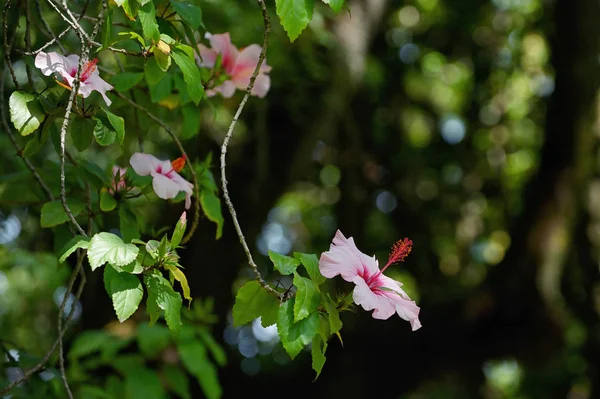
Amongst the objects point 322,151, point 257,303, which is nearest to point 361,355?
point 322,151

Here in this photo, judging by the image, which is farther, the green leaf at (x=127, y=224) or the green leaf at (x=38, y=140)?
the green leaf at (x=127, y=224)

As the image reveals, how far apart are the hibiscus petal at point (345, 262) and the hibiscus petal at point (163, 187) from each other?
336 millimetres

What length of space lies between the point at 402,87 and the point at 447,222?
1.08 metres

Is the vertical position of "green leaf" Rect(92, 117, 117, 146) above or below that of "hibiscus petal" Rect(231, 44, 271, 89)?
above

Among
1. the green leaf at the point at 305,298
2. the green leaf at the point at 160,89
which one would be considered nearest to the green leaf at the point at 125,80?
the green leaf at the point at 160,89

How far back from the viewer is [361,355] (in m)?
4.41

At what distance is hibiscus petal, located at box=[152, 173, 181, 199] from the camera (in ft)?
4.11

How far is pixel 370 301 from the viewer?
1014 mm

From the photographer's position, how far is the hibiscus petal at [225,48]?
1.52 meters

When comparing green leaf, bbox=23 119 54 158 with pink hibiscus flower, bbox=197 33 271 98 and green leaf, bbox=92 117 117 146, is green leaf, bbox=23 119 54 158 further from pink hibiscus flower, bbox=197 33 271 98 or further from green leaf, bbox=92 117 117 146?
pink hibiscus flower, bbox=197 33 271 98

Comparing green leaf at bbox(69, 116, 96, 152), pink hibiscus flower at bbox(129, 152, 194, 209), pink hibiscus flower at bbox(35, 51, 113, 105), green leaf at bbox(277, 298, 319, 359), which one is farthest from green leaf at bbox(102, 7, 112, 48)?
green leaf at bbox(277, 298, 319, 359)

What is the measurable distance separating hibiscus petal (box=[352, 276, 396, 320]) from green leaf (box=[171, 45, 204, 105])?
393mm

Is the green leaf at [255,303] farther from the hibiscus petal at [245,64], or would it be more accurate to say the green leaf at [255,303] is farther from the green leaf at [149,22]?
the hibiscus petal at [245,64]

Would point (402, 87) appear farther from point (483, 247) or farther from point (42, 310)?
point (42, 310)
